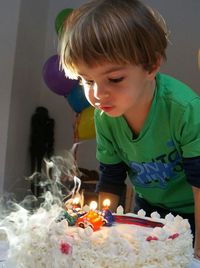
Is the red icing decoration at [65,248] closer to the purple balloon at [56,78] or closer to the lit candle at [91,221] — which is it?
the lit candle at [91,221]

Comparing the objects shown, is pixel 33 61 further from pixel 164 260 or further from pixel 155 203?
pixel 164 260

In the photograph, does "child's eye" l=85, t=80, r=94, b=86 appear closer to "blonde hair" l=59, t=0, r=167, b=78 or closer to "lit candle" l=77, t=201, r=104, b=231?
"blonde hair" l=59, t=0, r=167, b=78

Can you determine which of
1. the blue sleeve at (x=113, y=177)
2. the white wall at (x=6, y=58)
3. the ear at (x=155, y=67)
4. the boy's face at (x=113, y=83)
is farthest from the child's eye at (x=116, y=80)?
the white wall at (x=6, y=58)

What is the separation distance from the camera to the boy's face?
90cm

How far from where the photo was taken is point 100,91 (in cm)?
91

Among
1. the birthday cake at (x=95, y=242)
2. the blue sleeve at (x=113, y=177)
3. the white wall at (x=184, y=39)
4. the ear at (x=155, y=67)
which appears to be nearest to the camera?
the birthday cake at (x=95, y=242)

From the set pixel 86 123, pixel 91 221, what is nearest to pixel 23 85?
pixel 86 123

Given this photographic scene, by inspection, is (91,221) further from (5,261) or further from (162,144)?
(162,144)

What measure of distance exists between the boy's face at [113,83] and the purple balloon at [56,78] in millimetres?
1944

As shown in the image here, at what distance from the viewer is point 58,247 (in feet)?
2.66

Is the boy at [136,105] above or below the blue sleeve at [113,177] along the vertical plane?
above

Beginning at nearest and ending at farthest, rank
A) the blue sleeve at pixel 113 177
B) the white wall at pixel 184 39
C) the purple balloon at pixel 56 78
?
the blue sleeve at pixel 113 177 → the purple balloon at pixel 56 78 → the white wall at pixel 184 39

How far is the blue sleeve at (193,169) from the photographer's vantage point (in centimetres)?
103

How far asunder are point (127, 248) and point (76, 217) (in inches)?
6.0
